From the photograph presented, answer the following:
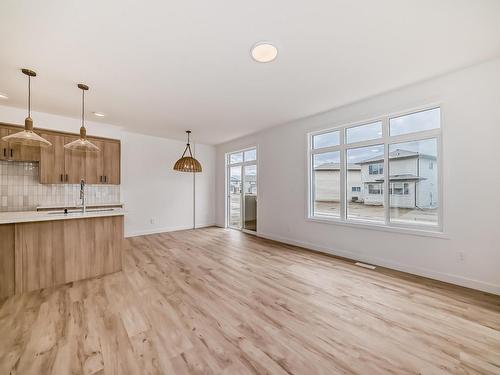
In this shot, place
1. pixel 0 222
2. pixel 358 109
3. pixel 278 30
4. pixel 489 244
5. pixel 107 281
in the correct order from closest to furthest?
pixel 278 30 → pixel 0 222 → pixel 489 244 → pixel 107 281 → pixel 358 109

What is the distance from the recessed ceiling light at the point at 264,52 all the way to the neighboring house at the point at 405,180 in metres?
2.50

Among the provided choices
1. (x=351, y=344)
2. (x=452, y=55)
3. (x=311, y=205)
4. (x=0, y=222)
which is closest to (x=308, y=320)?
(x=351, y=344)

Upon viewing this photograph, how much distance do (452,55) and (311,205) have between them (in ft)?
9.86

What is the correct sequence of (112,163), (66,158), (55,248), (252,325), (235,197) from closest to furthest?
(252,325) → (55,248) → (66,158) → (112,163) → (235,197)

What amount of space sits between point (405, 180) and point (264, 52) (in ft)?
9.32

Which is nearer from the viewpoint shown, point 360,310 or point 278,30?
point 278,30

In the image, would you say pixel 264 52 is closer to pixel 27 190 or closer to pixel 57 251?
pixel 57 251

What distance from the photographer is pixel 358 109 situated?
3.64 m

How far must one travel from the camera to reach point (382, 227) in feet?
11.0

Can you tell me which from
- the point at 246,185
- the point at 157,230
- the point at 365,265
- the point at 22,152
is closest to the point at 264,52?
the point at 365,265

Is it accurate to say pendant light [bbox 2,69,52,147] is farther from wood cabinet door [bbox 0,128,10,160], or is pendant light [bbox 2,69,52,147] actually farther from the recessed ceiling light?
the recessed ceiling light

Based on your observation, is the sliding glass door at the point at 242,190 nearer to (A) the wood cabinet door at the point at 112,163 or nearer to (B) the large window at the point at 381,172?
(B) the large window at the point at 381,172

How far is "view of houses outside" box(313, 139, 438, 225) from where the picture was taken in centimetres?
301

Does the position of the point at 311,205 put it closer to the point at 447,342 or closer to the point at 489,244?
the point at 489,244
